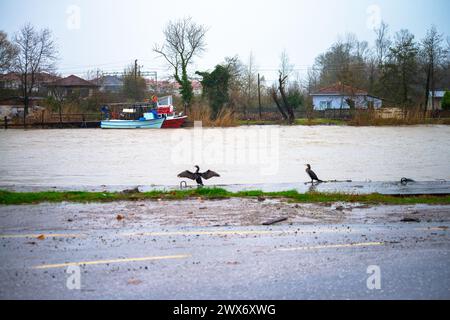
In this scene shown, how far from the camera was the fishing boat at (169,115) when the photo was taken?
197ft

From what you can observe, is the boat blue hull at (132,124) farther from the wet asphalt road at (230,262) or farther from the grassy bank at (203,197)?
the wet asphalt road at (230,262)

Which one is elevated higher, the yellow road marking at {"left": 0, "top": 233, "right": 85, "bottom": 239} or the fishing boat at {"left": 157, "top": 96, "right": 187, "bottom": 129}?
the fishing boat at {"left": 157, "top": 96, "right": 187, "bottom": 129}

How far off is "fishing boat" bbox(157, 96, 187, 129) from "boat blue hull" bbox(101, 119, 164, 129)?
0.80 m

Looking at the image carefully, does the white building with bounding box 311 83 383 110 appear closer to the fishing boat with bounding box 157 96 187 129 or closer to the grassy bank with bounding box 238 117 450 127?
the grassy bank with bounding box 238 117 450 127

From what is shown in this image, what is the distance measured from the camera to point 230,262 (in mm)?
6734

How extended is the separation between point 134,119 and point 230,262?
57345 mm

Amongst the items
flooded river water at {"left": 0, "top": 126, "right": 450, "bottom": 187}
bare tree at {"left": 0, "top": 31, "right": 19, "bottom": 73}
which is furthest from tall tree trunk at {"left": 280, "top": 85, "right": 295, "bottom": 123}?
bare tree at {"left": 0, "top": 31, "right": 19, "bottom": 73}

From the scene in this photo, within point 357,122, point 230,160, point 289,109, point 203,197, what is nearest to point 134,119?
point 289,109

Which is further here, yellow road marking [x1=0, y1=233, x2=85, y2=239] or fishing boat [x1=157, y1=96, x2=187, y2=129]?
fishing boat [x1=157, y1=96, x2=187, y2=129]

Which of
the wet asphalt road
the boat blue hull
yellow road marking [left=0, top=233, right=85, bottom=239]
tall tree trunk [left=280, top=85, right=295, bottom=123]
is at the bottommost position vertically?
yellow road marking [left=0, top=233, right=85, bottom=239]

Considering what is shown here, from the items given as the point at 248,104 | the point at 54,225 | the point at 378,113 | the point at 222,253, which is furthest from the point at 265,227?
the point at 248,104

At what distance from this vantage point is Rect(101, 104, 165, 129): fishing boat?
199 feet

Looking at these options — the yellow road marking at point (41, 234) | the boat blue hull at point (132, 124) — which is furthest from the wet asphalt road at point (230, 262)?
the boat blue hull at point (132, 124)
